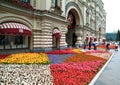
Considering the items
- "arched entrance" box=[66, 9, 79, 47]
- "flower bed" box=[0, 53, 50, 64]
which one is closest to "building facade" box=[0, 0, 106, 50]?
"flower bed" box=[0, 53, 50, 64]

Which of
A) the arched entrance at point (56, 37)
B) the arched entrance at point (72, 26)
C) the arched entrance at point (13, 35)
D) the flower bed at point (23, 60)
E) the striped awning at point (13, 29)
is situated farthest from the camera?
the arched entrance at point (72, 26)

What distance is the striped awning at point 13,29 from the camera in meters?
24.5

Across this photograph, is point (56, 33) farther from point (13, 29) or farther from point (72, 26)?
point (72, 26)

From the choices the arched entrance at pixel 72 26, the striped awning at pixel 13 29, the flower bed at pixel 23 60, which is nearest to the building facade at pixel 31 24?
the striped awning at pixel 13 29

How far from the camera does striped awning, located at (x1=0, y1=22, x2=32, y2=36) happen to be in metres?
24.5

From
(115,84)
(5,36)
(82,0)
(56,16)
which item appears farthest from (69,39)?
(115,84)

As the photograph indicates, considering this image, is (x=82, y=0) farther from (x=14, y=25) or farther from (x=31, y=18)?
(x=14, y=25)

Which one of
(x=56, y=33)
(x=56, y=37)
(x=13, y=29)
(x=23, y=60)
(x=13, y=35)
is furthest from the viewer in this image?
(x=56, y=37)

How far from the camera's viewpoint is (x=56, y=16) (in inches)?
1433

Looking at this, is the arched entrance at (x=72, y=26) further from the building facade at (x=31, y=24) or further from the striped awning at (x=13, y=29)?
the striped awning at (x=13, y=29)

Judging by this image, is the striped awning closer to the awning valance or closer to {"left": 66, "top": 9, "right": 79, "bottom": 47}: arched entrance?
the awning valance

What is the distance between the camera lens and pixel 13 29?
25391mm

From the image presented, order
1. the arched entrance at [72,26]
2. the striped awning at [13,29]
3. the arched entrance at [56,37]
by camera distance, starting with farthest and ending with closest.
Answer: the arched entrance at [72,26] < the arched entrance at [56,37] < the striped awning at [13,29]

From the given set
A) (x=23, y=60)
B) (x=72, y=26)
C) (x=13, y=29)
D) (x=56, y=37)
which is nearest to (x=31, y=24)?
(x=13, y=29)
